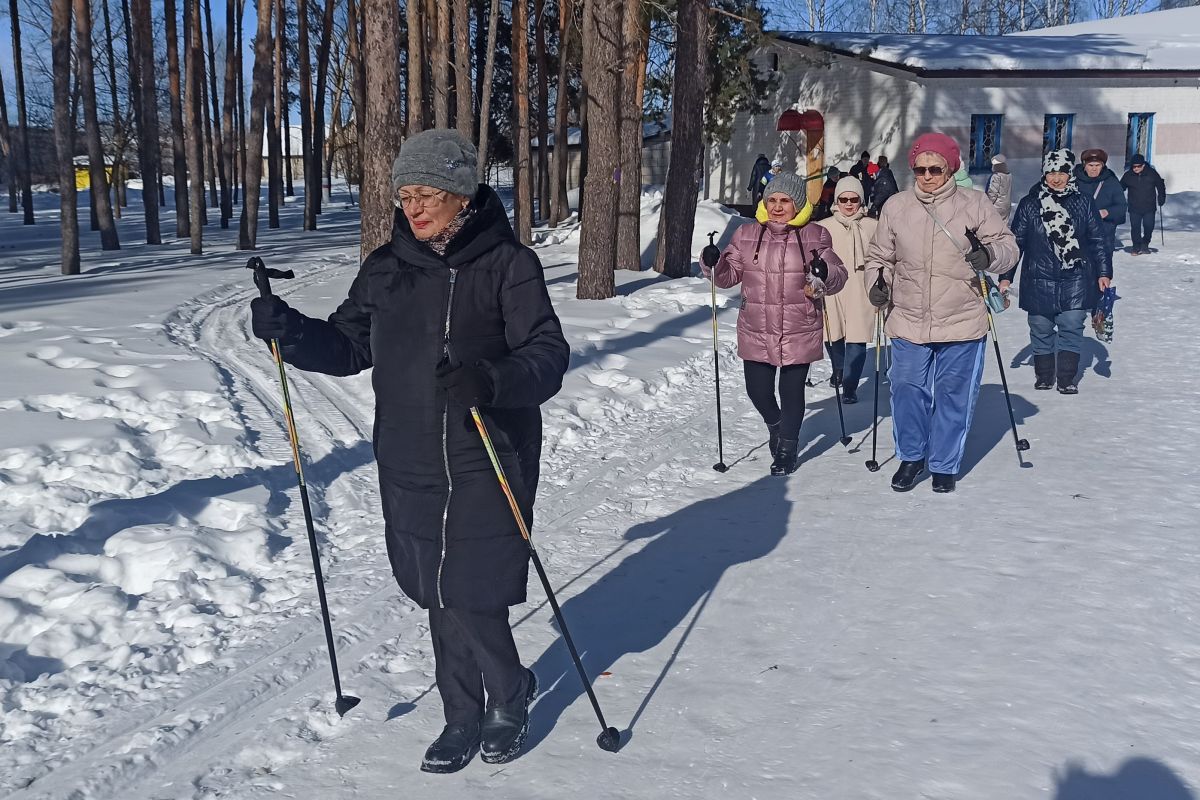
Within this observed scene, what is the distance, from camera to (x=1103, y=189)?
13.6m

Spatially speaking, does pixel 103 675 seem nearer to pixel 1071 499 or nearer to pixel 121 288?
pixel 1071 499

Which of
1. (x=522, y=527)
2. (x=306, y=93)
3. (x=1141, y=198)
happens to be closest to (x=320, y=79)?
(x=306, y=93)

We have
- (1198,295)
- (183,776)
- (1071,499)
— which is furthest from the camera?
(1198,295)

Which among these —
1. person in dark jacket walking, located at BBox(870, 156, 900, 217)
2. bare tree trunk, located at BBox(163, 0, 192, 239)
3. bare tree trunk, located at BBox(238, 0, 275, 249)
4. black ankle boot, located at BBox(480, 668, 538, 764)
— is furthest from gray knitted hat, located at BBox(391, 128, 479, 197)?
bare tree trunk, located at BBox(163, 0, 192, 239)

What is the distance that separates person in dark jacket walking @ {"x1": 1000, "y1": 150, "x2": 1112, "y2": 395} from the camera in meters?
9.05

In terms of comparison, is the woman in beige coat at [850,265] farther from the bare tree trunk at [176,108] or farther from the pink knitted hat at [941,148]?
the bare tree trunk at [176,108]

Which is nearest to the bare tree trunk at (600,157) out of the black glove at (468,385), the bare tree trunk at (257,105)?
the bare tree trunk at (257,105)

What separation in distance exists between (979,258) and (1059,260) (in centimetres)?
335

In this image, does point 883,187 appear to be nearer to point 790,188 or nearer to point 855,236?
point 855,236

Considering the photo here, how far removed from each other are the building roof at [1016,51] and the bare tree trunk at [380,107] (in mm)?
17236

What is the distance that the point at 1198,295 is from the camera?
15.2m

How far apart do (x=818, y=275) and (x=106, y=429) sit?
14.8ft

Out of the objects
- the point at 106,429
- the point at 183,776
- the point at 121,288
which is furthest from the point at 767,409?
the point at 121,288

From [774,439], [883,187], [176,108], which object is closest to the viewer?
[774,439]
